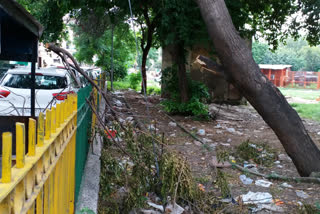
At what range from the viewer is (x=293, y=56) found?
65875 mm

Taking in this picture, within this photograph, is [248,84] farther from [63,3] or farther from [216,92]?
[216,92]

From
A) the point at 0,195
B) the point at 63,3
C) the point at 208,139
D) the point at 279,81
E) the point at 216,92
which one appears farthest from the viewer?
the point at 279,81

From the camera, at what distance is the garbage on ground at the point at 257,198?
15.5 ft

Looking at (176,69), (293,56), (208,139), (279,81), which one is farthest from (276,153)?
(293,56)

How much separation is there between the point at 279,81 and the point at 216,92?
3019 centimetres

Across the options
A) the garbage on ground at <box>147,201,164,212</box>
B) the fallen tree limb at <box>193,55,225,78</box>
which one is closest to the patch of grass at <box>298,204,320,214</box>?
the garbage on ground at <box>147,201,164,212</box>

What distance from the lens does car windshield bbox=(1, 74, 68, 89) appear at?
29.9ft

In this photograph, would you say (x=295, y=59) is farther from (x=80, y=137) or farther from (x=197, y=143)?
(x=80, y=137)

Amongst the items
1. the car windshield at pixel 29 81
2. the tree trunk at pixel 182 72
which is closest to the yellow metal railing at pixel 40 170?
the car windshield at pixel 29 81

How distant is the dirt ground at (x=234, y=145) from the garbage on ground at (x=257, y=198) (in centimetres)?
12

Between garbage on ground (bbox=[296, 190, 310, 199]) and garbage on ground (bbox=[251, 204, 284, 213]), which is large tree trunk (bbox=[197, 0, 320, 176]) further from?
garbage on ground (bbox=[251, 204, 284, 213])

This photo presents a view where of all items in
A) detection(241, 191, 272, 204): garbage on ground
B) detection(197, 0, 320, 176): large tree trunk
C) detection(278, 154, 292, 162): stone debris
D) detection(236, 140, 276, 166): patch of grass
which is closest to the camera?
detection(241, 191, 272, 204): garbage on ground

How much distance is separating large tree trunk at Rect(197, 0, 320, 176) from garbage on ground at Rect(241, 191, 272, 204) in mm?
1272

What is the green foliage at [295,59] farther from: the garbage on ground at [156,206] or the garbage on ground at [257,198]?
the garbage on ground at [156,206]
